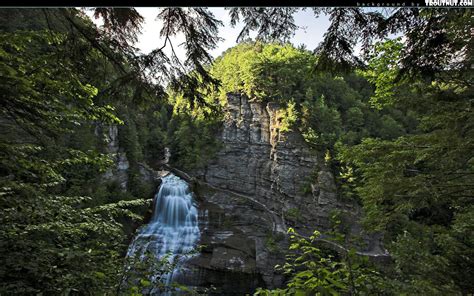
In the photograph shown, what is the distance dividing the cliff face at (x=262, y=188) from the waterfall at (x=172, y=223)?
1609mm

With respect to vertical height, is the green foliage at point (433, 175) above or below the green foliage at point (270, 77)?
below

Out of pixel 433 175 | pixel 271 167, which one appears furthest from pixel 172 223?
pixel 433 175

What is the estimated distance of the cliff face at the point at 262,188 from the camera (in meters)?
17.5

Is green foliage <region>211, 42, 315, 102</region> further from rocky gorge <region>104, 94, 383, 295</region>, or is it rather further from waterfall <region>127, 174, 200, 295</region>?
waterfall <region>127, 174, 200, 295</region>

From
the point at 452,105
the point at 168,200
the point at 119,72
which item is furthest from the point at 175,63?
the point at 168,200

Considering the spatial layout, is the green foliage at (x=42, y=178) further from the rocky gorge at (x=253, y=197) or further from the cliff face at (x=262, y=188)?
the cliff face at (x=262, y=188)

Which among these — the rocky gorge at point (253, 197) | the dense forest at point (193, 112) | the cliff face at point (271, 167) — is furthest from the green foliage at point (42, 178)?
the cliff face at point (271, 167)

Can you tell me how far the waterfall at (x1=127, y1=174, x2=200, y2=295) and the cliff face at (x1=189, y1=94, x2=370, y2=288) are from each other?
161cm

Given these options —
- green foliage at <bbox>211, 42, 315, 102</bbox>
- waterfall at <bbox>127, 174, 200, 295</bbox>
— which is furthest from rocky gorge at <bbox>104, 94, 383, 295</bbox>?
green foliage at <bbox>211, 42, 315, 102</bbox>

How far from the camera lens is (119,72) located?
9.05 feet

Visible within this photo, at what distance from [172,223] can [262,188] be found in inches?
357

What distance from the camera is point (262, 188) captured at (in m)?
25.7

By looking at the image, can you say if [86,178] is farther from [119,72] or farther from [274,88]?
[274,88]

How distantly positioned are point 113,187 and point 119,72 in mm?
20139
